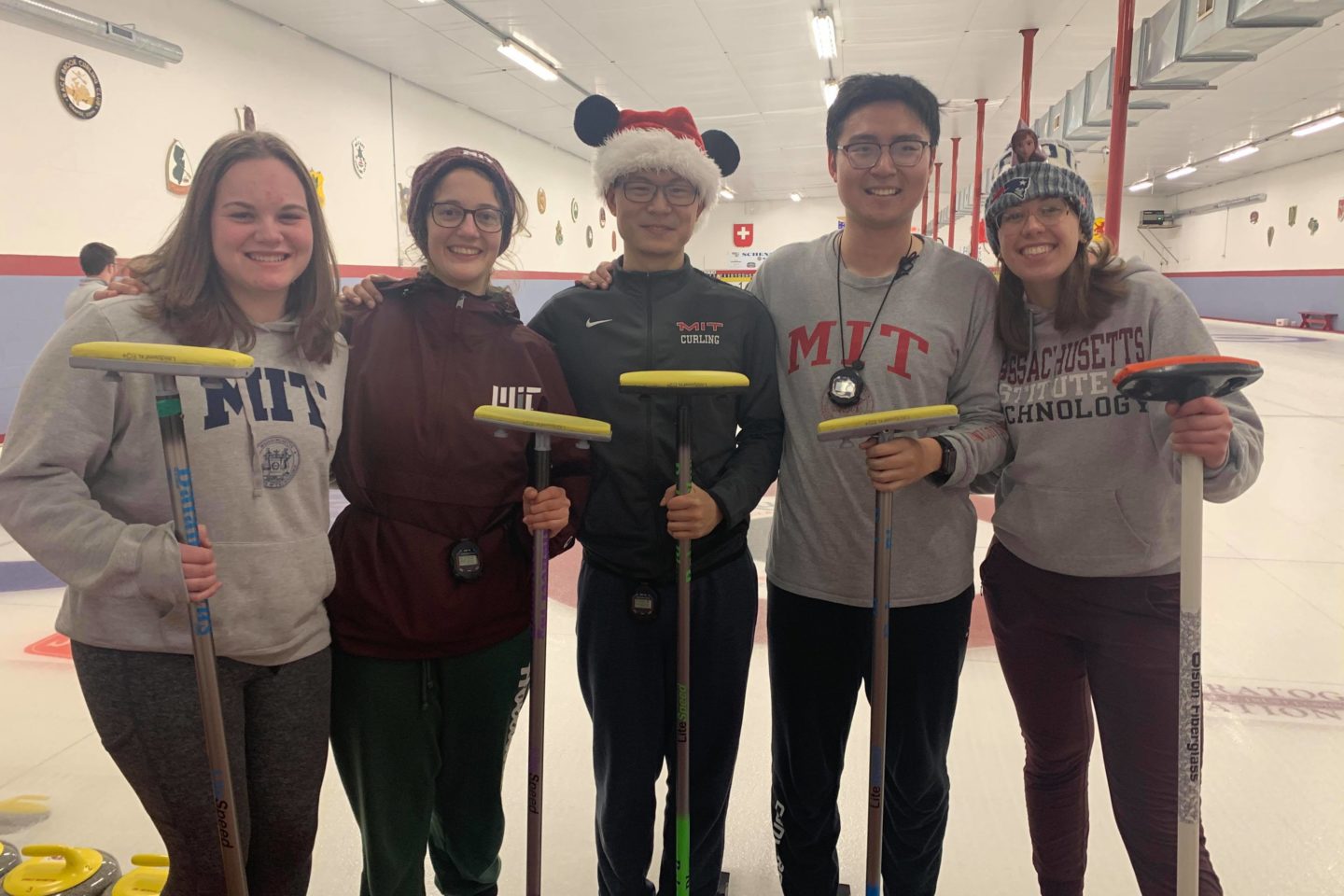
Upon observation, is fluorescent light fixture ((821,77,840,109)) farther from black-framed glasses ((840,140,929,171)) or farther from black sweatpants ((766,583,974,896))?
black sweatpants ((766,583,974,896))

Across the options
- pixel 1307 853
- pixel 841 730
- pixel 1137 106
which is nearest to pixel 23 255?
pixel 841 730

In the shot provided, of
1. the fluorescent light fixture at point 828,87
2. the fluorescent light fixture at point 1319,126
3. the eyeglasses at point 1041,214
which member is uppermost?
the fluorescent light fixture at point 1319,126

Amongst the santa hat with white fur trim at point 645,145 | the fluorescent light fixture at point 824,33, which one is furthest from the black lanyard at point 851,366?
the fluorescent light fixture at point 824,33

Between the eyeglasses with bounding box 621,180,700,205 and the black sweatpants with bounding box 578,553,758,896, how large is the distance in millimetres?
794

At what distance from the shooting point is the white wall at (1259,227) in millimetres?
16234

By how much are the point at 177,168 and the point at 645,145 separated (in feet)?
21.5

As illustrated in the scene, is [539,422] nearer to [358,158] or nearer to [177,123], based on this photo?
[177,123]

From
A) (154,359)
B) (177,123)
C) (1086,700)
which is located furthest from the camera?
(177,123)

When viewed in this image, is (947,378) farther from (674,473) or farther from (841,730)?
(841,730)

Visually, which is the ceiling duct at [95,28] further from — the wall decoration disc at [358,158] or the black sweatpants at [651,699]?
the black sweatpants at [651,699]

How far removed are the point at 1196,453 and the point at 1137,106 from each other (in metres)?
6.71

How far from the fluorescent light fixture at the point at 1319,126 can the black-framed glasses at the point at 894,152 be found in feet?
48.0

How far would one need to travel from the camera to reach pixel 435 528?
1.54m

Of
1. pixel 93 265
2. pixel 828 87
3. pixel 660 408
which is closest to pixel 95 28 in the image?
pixel 93 265
